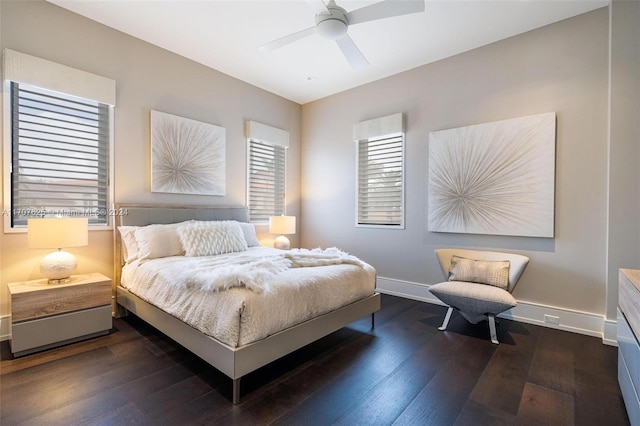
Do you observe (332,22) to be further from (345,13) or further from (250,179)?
(250,179)

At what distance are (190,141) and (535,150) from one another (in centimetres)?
402

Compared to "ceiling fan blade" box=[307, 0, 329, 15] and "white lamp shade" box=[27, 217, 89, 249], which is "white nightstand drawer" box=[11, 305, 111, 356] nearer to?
"white lamp shade" box=[27, 217, 89, 249]

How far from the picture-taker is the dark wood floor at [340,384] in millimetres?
1735

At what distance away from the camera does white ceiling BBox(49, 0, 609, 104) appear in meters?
2.87

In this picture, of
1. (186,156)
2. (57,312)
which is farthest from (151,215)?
(57,312)

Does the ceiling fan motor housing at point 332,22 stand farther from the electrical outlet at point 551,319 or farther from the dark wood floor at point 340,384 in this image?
the electrical outlet at point 551,319

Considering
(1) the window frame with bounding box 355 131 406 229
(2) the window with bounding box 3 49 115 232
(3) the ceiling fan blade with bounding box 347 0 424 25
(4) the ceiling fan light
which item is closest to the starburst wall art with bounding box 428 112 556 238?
(1) the window frame with bounding box 355 131 406 229

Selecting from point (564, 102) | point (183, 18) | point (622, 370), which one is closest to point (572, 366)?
point (622, 370)

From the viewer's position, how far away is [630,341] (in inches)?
66.9

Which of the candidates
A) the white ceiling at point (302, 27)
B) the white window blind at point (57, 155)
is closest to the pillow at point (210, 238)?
the white window blind at point (57, 155)

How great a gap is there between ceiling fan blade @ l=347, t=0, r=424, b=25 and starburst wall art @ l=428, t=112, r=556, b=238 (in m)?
1.82

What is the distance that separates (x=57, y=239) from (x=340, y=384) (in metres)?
2.57

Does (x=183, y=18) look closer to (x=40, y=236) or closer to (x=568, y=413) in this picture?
(x=40, y=236)

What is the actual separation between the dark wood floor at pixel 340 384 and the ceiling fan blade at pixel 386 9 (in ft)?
8.86
